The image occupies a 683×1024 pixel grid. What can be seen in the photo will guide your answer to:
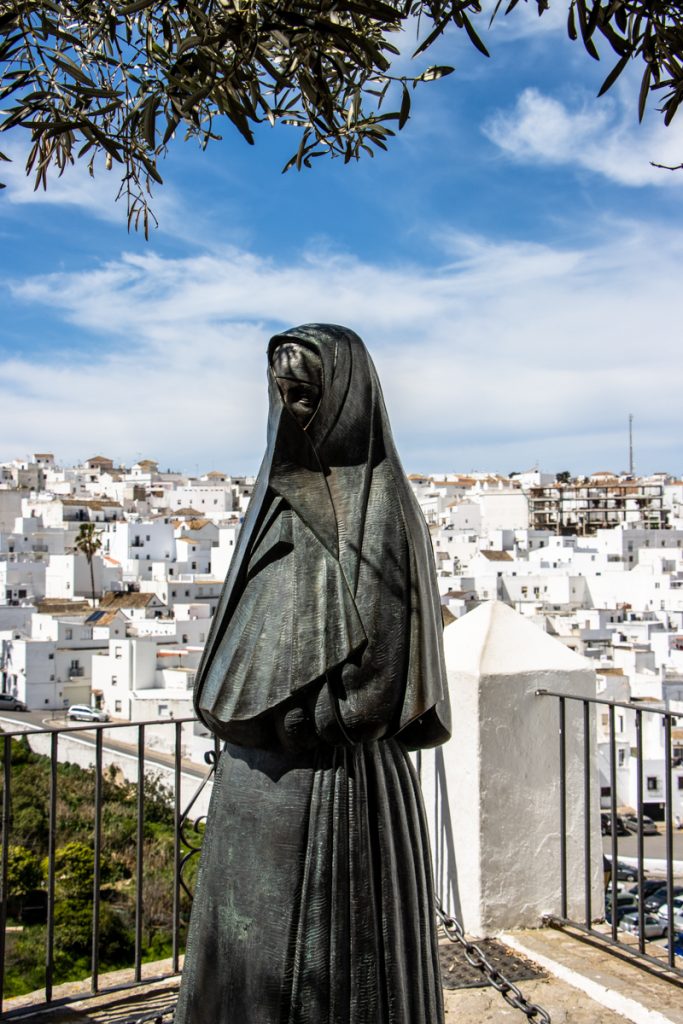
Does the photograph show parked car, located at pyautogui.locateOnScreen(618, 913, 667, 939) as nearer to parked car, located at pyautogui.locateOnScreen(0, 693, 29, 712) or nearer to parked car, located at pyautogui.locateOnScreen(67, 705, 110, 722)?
parked car, located at pyautogui.locateOnScreen(67, 705, 110, 722)

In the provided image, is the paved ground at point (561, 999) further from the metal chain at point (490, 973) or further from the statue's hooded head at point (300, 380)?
the statue's hooded head at point (300, 380)

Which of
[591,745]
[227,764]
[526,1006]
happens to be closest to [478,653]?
[591,745]

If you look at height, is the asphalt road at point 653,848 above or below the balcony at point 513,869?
below

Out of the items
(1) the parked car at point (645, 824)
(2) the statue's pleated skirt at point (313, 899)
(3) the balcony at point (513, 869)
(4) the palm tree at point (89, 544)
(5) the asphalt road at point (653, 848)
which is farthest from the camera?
(4) the palm tree at point (89, 544)

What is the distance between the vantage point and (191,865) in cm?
2500

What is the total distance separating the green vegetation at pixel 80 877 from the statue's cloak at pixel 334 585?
16574 millimetres

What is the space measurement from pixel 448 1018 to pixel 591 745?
126 centimetres

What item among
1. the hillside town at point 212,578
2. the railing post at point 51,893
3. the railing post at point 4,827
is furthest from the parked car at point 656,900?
the railing post at point 4,827

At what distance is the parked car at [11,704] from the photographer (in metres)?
41.8

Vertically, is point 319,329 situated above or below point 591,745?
above

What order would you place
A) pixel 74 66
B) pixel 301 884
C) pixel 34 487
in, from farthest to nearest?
pixel 34 487
pixel 74 66
pixel 301 884

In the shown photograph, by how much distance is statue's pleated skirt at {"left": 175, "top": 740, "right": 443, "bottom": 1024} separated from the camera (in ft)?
6.91

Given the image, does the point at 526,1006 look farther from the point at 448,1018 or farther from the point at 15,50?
the point at 15,50

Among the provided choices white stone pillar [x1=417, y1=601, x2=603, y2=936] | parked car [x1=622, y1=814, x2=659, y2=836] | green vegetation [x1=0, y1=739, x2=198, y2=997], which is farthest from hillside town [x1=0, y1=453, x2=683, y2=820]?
white stone pillar [x1=417, y1=601, x2=603, y2=936]
